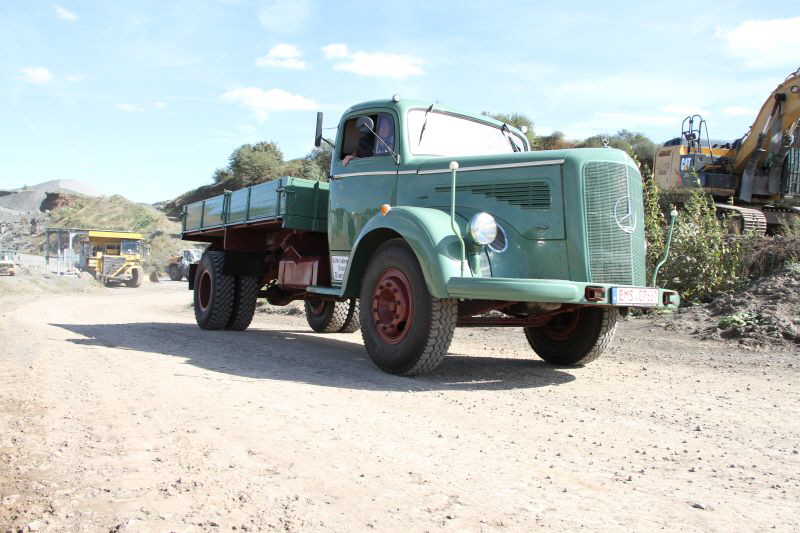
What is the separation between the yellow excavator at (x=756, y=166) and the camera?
15828mm

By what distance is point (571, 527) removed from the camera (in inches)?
106

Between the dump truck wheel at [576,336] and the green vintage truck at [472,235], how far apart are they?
1 cm

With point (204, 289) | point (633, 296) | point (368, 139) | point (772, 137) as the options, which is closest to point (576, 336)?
point (633, 296)

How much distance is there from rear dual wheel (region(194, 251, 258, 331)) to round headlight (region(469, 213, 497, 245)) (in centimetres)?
539

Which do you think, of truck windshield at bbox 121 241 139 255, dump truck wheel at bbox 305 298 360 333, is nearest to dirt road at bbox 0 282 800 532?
dump truck wheel at bbox 305 298 360 333

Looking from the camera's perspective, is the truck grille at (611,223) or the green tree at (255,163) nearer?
the truck grille at (611,223)

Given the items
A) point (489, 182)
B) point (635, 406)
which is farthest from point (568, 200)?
point (635, 406)

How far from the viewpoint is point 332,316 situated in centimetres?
1057

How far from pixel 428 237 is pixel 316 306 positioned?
555cm

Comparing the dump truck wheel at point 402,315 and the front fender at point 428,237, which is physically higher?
the front fender at point 428,237

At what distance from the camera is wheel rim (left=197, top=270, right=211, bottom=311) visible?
10.7 metres

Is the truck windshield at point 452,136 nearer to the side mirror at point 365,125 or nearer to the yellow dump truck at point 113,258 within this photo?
the side mirror at point 365,125

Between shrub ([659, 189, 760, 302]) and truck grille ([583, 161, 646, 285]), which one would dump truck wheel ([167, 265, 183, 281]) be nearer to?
shrub ([659, 189, 760, 302])

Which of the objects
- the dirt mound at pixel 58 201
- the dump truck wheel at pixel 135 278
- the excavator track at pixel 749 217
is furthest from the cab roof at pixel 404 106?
the dirt mound at pixel 58 201
